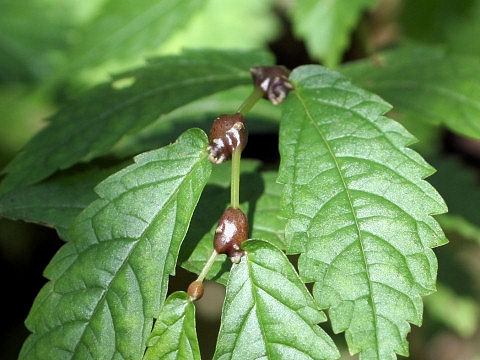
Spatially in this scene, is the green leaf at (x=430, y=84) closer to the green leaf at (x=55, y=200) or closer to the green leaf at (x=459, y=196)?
the green leaf at (x=459, y=196)

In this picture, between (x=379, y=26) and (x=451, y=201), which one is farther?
(x=379, y=26)

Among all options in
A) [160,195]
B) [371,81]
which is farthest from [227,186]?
[371,81]

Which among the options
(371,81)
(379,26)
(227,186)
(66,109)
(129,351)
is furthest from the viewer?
(379,26)

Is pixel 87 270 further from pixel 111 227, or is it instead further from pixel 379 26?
pixel 379 26

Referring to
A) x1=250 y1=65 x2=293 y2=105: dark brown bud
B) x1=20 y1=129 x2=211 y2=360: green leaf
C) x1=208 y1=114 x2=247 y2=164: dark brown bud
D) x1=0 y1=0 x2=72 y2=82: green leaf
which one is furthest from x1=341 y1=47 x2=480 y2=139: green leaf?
x1=0 y1=0 x2=72 y2=82: green leaf

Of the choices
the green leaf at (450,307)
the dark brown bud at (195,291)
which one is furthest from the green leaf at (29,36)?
the green leaf at (450,307)

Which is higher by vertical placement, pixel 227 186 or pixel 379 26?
pixel 379 26
